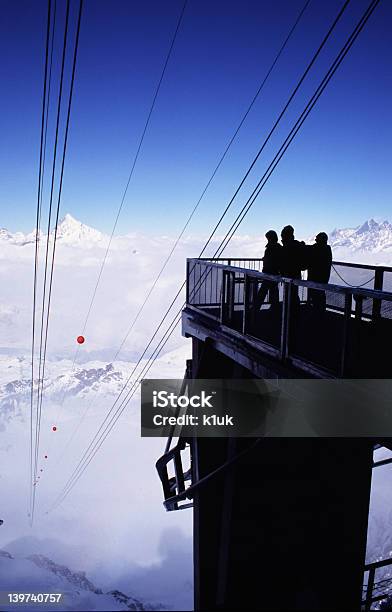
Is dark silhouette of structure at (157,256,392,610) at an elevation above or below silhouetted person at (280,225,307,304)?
below

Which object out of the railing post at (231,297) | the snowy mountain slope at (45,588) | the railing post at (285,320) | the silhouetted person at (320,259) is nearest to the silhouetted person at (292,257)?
the silhouetted person at (320,259)

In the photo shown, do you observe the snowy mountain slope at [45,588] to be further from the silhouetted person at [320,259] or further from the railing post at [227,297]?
the silhouetted person at [320,259]

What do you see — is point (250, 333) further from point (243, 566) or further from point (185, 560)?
point (185, 560)

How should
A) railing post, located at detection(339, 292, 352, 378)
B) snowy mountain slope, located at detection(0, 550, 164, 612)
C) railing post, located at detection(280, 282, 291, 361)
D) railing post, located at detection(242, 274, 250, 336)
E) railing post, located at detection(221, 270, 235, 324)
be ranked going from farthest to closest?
snowy mountain slope, located at detection(0, 550, 164, 612) → railing post, located at detection(221, 270, 235, 324) → railing post, located at detection(242, 274, 250, 336) → railing post, located at detection(280, 282, 291, 361) → railing post, located at detection(339, 292, 352, 378)

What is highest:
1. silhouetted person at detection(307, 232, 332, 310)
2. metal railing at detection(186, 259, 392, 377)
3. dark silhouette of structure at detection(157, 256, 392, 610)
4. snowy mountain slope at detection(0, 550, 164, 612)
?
silhouetted person at detection(307, 232, 332, 310)

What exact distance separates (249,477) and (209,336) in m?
2.73

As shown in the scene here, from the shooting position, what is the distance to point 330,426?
16.6ft

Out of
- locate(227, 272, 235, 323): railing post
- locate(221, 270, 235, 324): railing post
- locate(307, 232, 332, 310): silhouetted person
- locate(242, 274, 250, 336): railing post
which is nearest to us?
locate(242, 274, 250, 336): railing post

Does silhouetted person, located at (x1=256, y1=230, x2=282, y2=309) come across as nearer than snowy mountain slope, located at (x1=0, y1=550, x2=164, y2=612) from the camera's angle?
Yes

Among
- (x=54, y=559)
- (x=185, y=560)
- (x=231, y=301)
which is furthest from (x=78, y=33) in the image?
(x=185, y=560)

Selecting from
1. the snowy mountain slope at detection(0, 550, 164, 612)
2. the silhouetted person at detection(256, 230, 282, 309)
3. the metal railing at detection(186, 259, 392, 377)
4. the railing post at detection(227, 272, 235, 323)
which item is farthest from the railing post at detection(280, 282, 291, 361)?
the snowy mountain slope at detection(0, 550, 164, 612)

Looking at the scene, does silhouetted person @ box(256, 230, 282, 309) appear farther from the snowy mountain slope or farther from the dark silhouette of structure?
the snowy mountain slope

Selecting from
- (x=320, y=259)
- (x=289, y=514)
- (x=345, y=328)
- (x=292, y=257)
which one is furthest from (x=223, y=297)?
(x=289, y=514)

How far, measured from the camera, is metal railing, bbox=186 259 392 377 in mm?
4480
